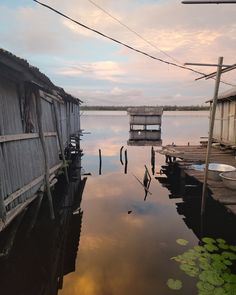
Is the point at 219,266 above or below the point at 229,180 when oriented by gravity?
below

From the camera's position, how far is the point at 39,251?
28.6 ft

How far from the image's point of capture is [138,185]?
17438 millimetres

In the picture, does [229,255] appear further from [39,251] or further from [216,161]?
[216,161]

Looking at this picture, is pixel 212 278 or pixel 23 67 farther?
pixel 23 67

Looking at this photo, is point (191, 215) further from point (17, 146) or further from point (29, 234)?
point (17, 146)

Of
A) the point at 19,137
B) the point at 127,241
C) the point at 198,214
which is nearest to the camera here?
the point at 19,137

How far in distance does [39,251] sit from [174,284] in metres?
4.01

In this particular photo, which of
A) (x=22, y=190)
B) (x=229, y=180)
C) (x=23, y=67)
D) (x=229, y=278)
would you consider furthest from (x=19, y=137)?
(x=229, y=180)

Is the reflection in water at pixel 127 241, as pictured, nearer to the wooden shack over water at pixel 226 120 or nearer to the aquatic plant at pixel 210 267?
the aquatic plant at pixel 210 267

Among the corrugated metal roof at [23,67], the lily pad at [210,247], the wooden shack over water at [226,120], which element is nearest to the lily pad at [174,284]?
the lily pad at [210,247]

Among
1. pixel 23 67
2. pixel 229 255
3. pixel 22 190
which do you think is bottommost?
pixel 229 255

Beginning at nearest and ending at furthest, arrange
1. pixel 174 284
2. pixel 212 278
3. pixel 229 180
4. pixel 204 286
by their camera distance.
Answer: pixel 204 286 < pixel 212 278 < pixel 174 284 < pixel 229 180

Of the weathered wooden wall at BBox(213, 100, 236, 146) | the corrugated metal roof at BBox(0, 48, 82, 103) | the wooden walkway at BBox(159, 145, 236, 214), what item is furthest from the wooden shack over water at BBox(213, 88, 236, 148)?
the corrugated metal roof at BBox(0, 48, 82, 103)

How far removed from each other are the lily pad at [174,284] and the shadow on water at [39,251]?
261 centimetres
